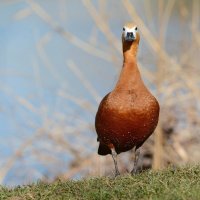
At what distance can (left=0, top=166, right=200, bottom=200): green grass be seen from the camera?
502 cm

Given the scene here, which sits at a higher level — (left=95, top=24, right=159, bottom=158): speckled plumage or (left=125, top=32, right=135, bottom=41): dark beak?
(left=125, top=32, right=135, bottom=41): dark beak

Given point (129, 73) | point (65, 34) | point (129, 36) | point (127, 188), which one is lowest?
point (127, 188)

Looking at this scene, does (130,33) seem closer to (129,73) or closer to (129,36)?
(129,36)

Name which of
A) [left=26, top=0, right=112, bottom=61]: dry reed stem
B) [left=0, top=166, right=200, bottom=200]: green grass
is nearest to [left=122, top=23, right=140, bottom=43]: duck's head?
[left=0, top=166, right=200, bottom=200]: green grass

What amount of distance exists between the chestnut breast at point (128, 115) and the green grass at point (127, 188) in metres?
0.48

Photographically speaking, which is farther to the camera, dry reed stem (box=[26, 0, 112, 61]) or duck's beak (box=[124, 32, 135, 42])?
dry reed stem (box=[26, 0, 112, 61])

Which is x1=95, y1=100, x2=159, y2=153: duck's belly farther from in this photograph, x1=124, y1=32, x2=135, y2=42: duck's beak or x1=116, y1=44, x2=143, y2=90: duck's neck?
x1=124, y1=32, x2=135, y2=42: duck's beak

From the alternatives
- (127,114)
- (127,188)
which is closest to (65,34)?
(127,114)

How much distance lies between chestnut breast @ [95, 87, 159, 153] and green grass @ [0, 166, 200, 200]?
48 centimetres

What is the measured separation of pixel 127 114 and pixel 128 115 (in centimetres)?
1

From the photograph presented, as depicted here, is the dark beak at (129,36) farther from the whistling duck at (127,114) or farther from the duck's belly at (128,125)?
the duck's belly at (128,125)

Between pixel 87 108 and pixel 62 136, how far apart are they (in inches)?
20.4

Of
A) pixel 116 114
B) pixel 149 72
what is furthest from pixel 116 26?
pixel 116 114

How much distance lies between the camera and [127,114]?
6.22 metres
